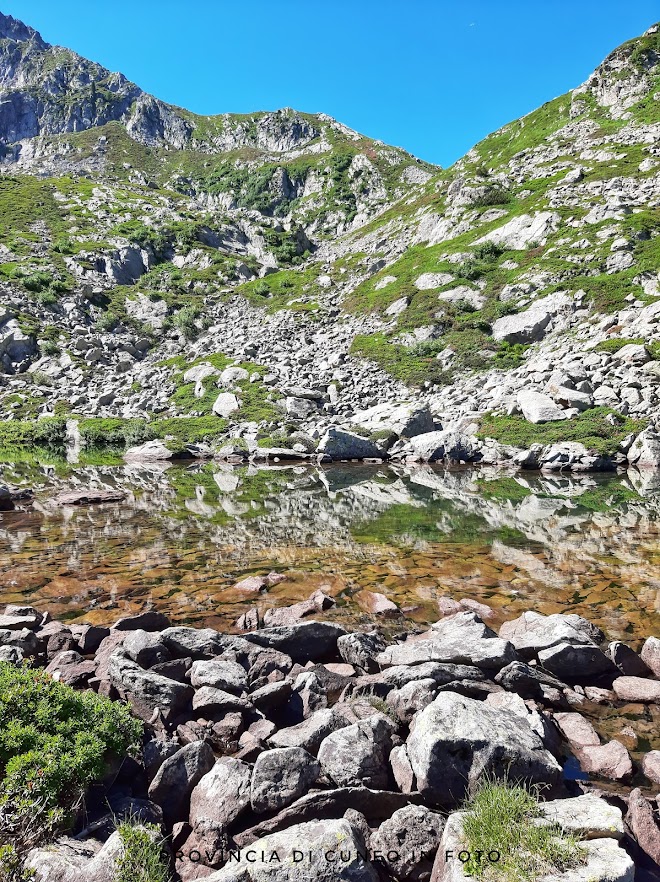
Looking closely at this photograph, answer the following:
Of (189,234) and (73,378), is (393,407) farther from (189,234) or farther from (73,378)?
(189,234)

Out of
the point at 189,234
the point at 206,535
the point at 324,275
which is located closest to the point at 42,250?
the point at 189,234

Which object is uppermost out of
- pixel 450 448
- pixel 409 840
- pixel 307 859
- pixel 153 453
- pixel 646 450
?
pixel 153 453

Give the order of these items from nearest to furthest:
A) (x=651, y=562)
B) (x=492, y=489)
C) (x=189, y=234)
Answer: (x=651, y=562), (x=492, y=489), (x=189, y=234)

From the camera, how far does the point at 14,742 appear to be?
4.57m

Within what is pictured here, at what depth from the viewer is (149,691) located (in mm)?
6625

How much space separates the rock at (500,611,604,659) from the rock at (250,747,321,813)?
4.85 meters

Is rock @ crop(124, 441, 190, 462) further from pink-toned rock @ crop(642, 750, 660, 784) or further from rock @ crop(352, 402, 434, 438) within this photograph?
pink-toned rock @ crop(642, 750, 660, 784)

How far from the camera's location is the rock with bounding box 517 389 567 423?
37969 millimetres

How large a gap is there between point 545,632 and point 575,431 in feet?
98.9

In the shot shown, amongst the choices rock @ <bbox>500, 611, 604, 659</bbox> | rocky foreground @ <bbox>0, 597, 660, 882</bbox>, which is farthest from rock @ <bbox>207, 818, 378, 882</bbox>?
rock @ <bbox>500, 611, 604, 659</bbox>

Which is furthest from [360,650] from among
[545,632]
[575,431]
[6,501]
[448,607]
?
[575,431]

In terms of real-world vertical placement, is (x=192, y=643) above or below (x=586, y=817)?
above

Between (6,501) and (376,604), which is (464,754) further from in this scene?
(6,501)

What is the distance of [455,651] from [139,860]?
5336 millimetres
